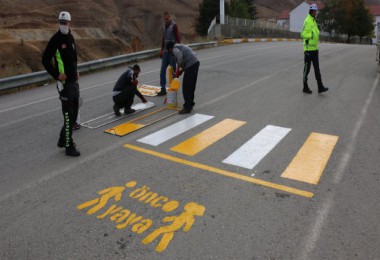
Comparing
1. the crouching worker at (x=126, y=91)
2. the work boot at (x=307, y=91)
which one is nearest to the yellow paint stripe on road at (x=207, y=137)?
the crouching worker at (x=126, y=91)

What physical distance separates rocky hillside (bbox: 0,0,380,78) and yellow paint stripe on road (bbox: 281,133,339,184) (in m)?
12.0

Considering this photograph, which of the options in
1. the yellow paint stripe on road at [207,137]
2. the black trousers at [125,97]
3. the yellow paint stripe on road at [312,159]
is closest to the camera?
the yellow paint stripe on road at [312,159]

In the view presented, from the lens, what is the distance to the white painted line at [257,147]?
18.0 ft

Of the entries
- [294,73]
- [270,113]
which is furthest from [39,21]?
[270,113]

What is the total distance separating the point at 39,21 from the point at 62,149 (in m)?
50.4

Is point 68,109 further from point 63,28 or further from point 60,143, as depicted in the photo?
point 63,28

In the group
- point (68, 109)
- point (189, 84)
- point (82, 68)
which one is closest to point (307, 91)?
point (189, 84)

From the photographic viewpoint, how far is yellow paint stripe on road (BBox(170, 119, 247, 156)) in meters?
6.02

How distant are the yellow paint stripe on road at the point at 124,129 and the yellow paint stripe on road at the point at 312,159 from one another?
3153 mm

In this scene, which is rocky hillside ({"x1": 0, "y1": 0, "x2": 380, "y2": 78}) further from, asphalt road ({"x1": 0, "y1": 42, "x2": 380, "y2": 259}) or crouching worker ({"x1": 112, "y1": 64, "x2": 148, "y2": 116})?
asphalt road ({"x1": 0, "y1": 42, "x2": 380, "y2": 259})

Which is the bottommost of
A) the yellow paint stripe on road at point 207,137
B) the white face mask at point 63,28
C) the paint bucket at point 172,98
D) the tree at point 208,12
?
the yellow paint stripe on road at point 207,137

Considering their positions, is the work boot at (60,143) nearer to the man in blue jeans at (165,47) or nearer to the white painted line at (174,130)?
the white painted line at (174,130)

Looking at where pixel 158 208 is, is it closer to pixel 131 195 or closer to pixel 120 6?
pixel 131 195

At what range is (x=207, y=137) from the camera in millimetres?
6578
